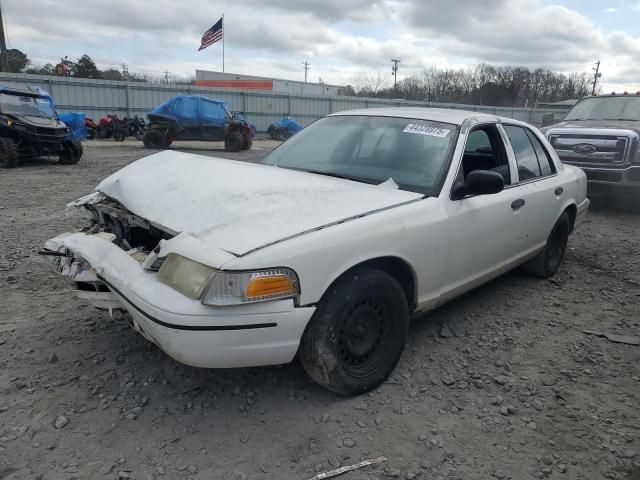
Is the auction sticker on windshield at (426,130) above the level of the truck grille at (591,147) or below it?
above

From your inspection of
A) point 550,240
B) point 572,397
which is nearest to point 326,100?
point 550,240

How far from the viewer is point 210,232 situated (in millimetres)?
2389

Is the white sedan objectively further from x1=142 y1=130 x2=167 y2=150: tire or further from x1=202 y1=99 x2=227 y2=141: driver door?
x1=142 y1=130 x2=167 y2=150: tire

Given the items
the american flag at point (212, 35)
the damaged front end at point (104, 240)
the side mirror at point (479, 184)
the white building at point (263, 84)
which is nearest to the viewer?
the damaged front end at point (104, 240)

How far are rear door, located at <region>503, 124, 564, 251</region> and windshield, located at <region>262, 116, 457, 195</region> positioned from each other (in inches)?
38.6

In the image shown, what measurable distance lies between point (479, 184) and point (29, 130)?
1203cm

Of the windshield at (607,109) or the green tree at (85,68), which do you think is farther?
the green tree at (85,68)

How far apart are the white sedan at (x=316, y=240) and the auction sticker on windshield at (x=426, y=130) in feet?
0.04

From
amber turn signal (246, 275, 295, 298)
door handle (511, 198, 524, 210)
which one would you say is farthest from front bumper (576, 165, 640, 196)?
amber turn signal (246, 275, 295, 298)

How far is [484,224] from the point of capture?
3.36m

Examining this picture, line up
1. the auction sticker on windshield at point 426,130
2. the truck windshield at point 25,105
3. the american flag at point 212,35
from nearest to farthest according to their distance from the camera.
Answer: the auction sticker on windshield at point 426,130 < the truck windshield at point 25,105 < the american flag at point 212,35

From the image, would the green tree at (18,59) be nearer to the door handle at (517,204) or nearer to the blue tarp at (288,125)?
the blue tarp at (288,125)

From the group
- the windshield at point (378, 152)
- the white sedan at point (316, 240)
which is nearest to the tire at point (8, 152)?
the white sedan at point (316, 240)

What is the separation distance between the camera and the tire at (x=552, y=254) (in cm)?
463
